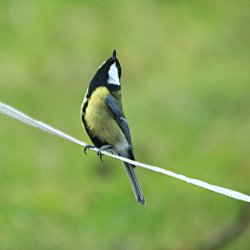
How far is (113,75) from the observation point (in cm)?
276

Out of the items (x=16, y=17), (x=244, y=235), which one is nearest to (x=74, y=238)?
(x=244, y=235)

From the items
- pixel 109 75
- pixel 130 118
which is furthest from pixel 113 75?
pixel 130 118

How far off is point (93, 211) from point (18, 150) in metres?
0.87

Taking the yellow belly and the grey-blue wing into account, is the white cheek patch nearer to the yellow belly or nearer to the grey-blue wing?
the yellow belly

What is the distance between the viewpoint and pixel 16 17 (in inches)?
292

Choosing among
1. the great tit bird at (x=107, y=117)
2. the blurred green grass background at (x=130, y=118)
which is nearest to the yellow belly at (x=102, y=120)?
the great tit bird at (x=107, y=117)

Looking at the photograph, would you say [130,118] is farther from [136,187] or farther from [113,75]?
[113,75]

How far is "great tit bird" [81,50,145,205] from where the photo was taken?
282 centimetres

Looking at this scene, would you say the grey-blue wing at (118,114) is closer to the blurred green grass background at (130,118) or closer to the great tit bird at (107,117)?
the great tit bird at (107,117)

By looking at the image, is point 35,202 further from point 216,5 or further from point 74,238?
point 216,5

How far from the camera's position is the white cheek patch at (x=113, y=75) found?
8.96 ft

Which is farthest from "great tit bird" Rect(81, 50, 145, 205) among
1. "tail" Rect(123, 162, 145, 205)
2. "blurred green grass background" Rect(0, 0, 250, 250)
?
"blurred green grass background" Rect(0, 0, 250, 250)

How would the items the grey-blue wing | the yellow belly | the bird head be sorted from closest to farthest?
1. the bird head
2. the yellow belly
3. the grey-blue wing

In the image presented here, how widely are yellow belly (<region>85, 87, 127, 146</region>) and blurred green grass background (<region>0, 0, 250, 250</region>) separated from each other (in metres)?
1.86
